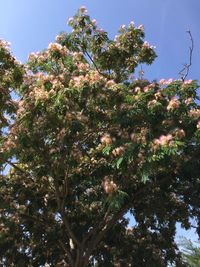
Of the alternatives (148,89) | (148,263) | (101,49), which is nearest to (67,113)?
→ (148,89)

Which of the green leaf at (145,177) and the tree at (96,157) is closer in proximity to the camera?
the green leaf at (145,177)

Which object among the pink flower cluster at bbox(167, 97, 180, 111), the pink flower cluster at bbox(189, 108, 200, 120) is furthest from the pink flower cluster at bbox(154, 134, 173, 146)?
the pink flower cluster at bbox(189, 108, 200, 120)

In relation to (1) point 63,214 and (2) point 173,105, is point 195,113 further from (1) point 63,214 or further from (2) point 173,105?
(1) point 63,214

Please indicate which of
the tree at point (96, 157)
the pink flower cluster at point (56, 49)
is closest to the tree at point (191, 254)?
the tree at point (96, 157)

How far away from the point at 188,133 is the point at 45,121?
2978mm

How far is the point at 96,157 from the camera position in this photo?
452 inches

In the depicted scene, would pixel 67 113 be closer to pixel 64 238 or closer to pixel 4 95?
pixel 4 95

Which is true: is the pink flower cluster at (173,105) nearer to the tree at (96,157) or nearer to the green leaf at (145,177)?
the tree at (96,157)

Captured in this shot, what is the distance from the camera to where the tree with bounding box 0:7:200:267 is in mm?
9859

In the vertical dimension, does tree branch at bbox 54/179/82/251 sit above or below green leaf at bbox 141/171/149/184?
above

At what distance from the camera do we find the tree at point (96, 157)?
986 cm

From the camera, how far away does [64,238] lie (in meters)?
13.4

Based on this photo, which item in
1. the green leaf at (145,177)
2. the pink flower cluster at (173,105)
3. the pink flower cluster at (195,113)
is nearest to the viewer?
the green leaf at (145,177)

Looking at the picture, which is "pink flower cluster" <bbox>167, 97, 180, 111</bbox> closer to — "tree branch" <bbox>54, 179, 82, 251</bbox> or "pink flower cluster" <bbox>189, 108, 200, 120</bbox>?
"pink flower cluster" <bbox>189, 108, 200, 120</bbox>
